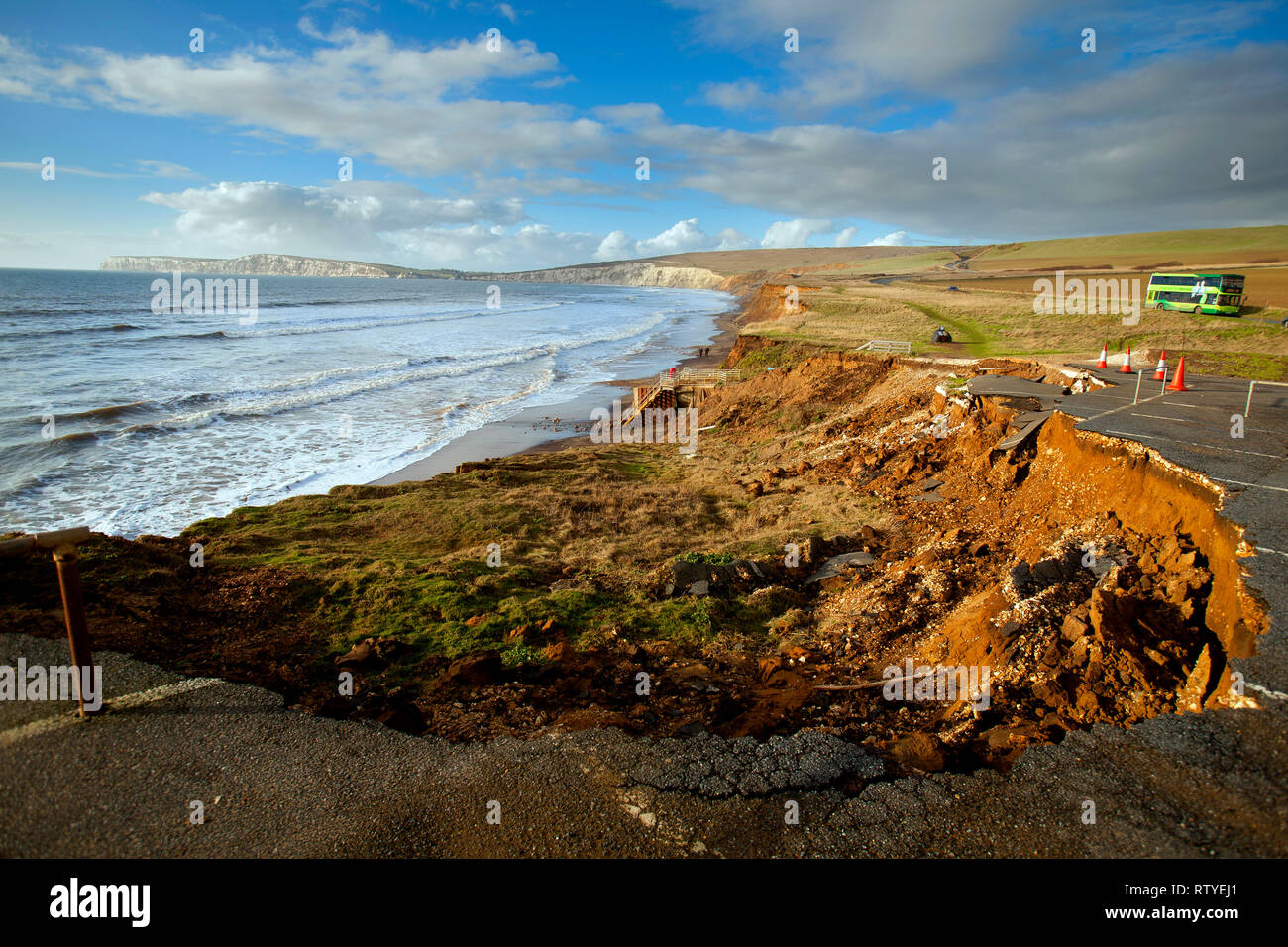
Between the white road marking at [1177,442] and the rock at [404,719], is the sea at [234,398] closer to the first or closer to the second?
the rock at [404,719]

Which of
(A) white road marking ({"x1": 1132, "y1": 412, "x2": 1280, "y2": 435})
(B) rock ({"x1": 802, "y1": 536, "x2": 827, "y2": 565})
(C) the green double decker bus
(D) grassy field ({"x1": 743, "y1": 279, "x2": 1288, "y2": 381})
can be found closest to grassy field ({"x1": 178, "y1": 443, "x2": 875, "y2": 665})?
(B) rock ({"x1": 802, "y1": 536, "x2": 827, "y2": 565})

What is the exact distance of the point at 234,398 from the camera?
28.2 metres

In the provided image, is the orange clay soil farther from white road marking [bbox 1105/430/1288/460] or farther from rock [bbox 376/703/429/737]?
white road marking [bbox 1105/430/1288/460]

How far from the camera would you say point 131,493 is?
16.2m

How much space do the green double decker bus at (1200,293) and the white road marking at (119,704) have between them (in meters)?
41.9

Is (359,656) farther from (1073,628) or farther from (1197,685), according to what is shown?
(1197,685)

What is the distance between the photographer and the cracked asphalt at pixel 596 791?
4.16 meters

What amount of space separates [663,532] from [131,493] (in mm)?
13721

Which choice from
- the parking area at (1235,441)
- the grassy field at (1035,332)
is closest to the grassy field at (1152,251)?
the grassy field at (1035,332)

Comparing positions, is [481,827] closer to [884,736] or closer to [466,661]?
[466,661]

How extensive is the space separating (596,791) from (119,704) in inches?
168

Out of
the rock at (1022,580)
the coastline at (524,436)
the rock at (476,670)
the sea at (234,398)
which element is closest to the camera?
the rock at (476,670)

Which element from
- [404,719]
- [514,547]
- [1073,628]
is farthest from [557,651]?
[1073,628]

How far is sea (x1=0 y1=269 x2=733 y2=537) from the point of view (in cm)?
1666
